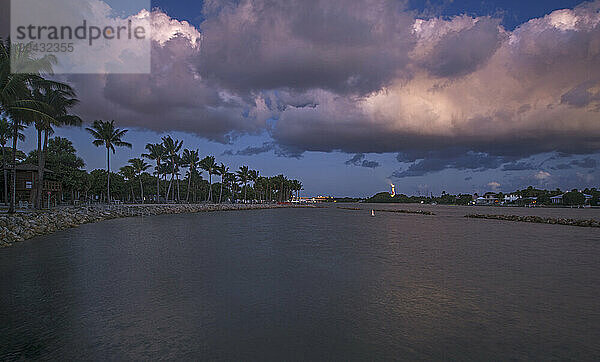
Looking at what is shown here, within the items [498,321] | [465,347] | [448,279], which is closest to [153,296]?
[465,347]

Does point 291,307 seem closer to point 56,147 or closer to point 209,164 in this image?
point 56,147

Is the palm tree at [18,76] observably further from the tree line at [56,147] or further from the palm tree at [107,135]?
the palm tree at [107,135]

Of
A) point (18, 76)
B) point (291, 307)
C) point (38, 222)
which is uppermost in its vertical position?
point (18, 76)

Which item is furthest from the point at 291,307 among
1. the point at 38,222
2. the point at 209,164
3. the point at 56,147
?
the point at 209,164

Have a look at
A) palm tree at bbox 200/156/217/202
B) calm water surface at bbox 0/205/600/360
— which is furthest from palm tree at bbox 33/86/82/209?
palm tree at bbox 200/156/217/202

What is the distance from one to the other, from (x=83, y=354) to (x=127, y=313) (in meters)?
2.62

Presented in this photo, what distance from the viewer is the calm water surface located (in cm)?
761

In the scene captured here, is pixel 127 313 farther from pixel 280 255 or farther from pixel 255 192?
pixel 255 192

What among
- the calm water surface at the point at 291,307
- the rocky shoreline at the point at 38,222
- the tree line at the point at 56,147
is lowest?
the calm water surface at the point at 291,307

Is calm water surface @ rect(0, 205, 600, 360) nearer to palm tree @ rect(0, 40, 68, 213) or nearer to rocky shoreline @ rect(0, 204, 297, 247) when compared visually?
rocky shoreline @ rect(0, 204, 297, 247)

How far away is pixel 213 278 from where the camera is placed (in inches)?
563

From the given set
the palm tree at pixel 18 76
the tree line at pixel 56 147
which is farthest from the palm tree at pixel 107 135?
the palm tree at pixel 18 76

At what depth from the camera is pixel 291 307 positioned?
10.6 metres

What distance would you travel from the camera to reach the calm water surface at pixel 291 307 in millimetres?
7605
